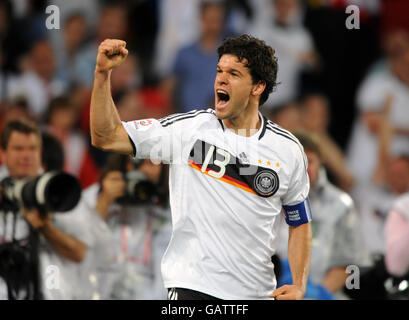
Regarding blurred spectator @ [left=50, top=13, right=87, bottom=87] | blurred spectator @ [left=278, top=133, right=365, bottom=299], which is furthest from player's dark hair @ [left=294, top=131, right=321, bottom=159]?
blurred spectator @ [left=50, top=13, right=87, bottom=87]

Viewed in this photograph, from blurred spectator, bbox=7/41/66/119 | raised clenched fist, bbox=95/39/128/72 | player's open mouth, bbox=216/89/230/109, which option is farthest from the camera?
blurred spectator, bbox=7/41/66/119

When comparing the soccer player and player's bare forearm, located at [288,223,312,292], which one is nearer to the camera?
the soccer player

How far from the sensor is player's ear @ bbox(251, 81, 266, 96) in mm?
4156

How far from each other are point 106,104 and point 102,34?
556 cm

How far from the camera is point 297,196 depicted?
4.19 m

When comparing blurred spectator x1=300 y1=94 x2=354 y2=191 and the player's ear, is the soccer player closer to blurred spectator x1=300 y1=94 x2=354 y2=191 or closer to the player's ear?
the player's ear

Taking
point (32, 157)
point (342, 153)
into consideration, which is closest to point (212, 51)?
point (342, 153)

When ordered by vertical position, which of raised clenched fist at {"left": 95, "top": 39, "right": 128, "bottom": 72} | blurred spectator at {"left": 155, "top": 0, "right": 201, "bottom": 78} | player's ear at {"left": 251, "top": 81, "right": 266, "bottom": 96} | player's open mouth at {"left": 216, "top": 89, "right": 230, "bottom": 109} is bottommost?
player's open mouth at {"left": 216, "top": 89, "right": 230, "bottom": 109}

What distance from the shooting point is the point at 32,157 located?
5.63 metres

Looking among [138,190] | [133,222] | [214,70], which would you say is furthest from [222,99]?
[214,70]

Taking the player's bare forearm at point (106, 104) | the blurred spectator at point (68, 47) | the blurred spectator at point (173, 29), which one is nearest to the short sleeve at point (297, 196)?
the player's bare forearm at point (106, 104)

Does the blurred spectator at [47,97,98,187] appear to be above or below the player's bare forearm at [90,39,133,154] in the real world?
above

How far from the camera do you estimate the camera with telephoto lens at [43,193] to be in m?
5.09
